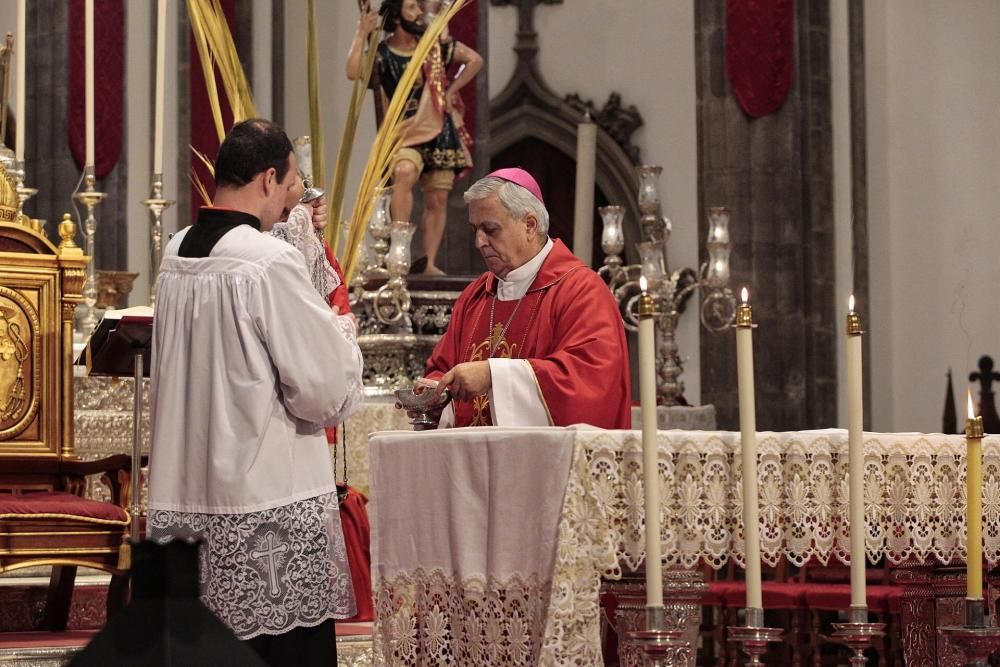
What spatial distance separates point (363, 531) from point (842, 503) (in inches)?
92.8

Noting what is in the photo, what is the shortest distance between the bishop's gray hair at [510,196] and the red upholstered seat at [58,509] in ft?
5.05

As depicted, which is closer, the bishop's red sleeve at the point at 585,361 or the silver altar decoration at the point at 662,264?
the bishop's red sleeve at the point at 585,361

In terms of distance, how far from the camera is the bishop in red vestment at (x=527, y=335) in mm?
4152

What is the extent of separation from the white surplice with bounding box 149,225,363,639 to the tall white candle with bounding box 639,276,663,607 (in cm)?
68

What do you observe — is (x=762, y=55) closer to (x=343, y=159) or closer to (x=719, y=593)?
(x=343, y=159)

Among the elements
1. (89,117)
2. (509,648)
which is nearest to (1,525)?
(89,117)

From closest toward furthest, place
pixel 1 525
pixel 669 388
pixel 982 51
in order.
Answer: pixel 1 525 → pixel 669 388 → pixel 982 51

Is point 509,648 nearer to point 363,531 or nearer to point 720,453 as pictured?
point 720,453

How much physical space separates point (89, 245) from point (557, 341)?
284 centimetres

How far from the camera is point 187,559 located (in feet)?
5.74

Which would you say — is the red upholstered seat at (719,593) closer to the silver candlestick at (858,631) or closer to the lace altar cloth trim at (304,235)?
the lace altar cloth trim at (304,235)

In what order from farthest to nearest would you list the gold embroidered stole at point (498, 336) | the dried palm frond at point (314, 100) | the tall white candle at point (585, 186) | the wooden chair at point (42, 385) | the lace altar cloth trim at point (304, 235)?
1. the tall white candle at point (585, 186)
2. the dried palm frond at point (314, 100)
3. the wooden chair at point (42, 385)
4. the gold embroidered stole at point (498, 336)
5. the lace altar cloth trim at point (304, 235)

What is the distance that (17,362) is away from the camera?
565 cm

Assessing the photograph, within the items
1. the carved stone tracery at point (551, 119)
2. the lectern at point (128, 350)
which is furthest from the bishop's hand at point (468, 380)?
the carved stone tracery at point (551, 119)
